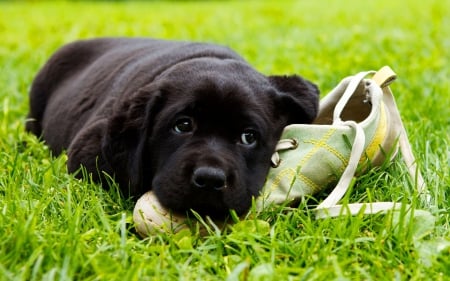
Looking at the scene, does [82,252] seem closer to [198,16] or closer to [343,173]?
[343,173]

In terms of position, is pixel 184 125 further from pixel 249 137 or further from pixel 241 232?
pixel 241 232

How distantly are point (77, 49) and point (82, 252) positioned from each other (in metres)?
2.98

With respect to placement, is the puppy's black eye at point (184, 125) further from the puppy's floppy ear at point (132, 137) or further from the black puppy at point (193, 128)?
the puppy's floppy ear at point (132, 137)

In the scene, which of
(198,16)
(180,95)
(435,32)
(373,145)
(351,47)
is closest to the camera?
(180,95)

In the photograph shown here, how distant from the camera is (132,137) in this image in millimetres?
3336

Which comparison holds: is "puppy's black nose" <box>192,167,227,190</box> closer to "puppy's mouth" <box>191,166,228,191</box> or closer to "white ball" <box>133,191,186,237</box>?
"puppy's mouth" <box>191,166,228,191</box>

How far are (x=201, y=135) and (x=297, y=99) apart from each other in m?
0.66

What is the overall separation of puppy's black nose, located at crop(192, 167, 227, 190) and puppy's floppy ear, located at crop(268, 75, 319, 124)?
75cm

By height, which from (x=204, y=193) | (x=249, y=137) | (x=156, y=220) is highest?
(x=249, y=137)

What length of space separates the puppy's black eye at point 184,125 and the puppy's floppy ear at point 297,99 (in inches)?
21.5

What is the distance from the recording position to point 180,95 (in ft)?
10.6

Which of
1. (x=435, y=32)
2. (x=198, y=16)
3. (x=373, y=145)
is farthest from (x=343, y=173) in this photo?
(x=198, y=16)

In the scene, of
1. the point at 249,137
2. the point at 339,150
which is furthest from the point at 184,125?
the point at 339,150

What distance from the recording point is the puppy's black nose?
286cm
